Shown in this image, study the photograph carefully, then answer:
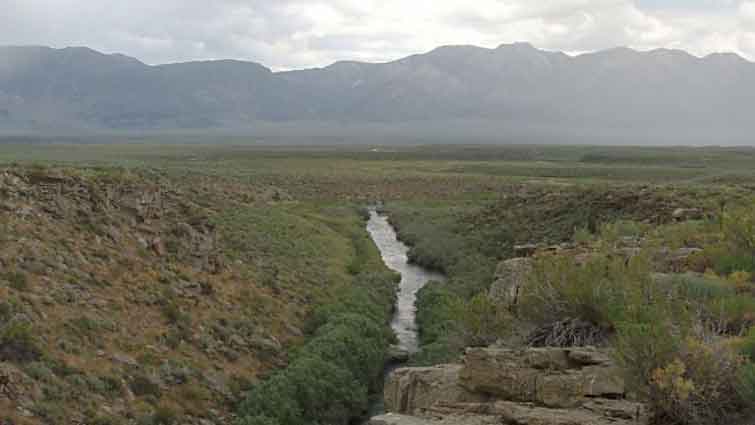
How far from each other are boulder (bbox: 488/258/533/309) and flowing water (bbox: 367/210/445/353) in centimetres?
709

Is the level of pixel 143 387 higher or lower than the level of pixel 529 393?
lower

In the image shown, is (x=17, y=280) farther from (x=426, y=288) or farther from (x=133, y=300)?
(x=426, y=288)

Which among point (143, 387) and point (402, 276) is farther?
point (402, 276)

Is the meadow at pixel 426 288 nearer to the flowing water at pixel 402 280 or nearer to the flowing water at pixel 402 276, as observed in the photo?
the flowing water at pixel 402 280

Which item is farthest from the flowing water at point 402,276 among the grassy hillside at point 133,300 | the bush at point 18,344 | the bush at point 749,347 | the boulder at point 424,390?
the bush at point 749,347

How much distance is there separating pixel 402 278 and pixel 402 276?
47cm

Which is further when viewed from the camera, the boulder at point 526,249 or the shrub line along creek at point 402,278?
the shrub line along creek at point 402,278

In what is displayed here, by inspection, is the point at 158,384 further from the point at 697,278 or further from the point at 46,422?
the point at 697,278

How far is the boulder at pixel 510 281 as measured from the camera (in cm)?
1206

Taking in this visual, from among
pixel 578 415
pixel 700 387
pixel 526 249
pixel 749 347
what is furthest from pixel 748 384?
pixel 526 249

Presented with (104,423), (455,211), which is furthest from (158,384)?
(455,211)

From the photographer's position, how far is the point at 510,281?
14008mm

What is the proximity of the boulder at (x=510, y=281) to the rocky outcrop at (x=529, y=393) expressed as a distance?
3.00 metres

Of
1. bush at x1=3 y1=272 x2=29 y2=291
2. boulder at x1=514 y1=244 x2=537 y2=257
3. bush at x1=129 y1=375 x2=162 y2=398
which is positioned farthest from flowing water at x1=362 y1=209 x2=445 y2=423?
bush at x1=3 y1=272 x2=29 y2=291
